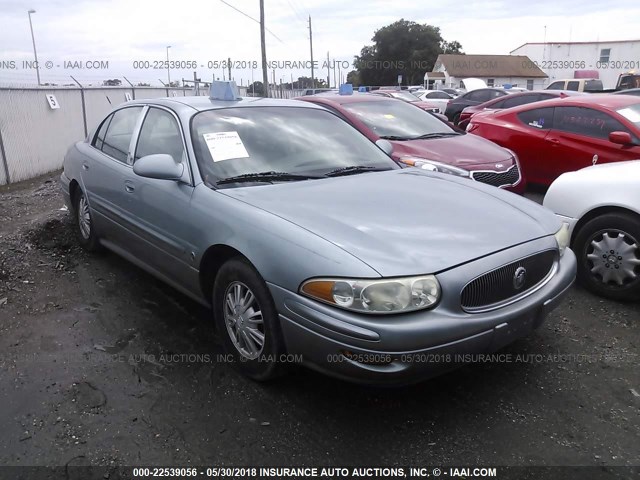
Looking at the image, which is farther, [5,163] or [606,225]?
[5,163]

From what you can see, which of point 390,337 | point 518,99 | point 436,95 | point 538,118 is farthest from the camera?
point 436,95

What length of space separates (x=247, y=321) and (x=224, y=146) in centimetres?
122

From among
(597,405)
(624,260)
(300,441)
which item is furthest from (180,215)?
(624,260)

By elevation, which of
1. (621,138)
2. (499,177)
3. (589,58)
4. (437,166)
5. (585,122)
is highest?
(589,58)

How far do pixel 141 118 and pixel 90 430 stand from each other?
2.49 meters

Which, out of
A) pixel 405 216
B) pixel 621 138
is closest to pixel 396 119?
pixel 621 138

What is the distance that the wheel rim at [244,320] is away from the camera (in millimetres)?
2859

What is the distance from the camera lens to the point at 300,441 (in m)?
2.57

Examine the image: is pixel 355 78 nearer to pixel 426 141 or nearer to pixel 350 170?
pixel 426 141

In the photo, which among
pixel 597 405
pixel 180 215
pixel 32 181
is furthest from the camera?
pixel 32 181

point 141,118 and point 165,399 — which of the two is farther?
point 141,118

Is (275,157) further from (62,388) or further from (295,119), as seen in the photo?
(62,388)

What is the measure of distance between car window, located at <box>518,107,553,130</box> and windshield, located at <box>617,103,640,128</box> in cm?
88

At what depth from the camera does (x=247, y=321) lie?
2.91 meters
